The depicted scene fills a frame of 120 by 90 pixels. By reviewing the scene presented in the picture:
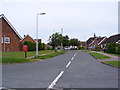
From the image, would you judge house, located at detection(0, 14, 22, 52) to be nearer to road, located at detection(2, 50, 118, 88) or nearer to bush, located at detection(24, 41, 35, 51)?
bush, located at detection(24, 41, 35, 51)

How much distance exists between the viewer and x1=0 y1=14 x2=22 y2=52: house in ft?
103

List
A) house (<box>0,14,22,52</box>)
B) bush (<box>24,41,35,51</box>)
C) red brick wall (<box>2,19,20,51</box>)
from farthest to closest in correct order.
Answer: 1. bush (<box>24,41,35,51</box>)
2. red brick wall (<box>2,19,20,51</box>)
3. house (<box>0,14,22,52</box>)

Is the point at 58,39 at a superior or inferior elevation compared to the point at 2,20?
inferior

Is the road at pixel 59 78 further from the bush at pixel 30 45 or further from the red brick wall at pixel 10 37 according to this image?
the bush at pixel 30 45

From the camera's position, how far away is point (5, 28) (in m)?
32.5

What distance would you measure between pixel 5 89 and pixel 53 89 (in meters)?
1.59

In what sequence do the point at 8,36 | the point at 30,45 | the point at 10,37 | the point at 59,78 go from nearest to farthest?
the point at 59,78, the point at 8,36, the point at 10,37, the point at 30,45

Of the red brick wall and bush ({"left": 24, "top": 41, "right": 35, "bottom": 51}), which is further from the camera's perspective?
bush ({"left": 24, "top": 41, "right": 35, "bottom": 51})

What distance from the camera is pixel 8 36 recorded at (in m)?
33.2

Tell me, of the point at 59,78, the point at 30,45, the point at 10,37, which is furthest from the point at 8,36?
the point at 59,78

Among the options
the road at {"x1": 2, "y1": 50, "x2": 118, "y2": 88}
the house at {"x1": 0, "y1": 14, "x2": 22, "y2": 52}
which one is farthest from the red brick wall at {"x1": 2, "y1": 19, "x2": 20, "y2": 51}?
the road at {"x1": 2, "y1": 50, "x2": 118, "y2": 88}

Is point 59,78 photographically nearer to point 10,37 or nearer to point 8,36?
point 8,36

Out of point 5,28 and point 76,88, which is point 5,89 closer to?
point 76,88

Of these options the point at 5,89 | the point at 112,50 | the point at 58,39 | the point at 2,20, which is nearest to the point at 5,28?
the point at 2,20
